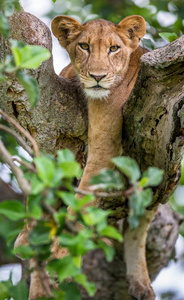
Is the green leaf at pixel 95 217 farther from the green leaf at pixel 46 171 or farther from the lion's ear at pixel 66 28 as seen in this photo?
the lion's ear at pixel 66 28

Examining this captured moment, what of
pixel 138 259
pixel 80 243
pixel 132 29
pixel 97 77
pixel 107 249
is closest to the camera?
pixel 80 243

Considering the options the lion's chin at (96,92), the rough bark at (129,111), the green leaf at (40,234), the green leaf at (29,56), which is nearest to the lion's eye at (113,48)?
the lion's chin at (96,92)

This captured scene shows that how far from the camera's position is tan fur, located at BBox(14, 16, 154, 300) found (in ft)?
10.6

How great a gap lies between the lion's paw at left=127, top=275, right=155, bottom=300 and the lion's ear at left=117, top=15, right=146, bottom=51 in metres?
2.09

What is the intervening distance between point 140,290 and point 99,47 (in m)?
2.21

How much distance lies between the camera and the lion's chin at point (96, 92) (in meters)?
3.26

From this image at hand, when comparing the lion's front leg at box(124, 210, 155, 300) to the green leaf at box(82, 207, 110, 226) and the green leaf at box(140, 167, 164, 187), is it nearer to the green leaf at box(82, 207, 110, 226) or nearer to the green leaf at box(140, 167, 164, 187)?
the green leaf at box(140, 167, 164, 187)

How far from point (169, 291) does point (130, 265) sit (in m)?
1.64

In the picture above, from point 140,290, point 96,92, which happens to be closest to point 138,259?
point 140,290

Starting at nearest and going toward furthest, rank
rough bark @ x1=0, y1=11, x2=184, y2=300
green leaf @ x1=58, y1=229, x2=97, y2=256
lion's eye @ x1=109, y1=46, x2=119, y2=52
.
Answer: green leaf @ x1=58, y1=229, x2=97, y2=256 → rough bark @ x1=0, y1=11, x2=184, y2=300 → lion's eye @ x1=109, y1=46, x2=119, y2=52

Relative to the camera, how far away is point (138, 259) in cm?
450

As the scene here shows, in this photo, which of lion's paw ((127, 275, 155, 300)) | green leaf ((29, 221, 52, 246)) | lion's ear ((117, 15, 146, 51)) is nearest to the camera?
green leaf ((29, 221, 52, 246))

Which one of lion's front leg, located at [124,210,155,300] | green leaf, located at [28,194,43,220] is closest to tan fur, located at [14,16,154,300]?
lion's front leg, located at [124,210,155,300]

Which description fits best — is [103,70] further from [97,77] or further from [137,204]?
[137,204]
